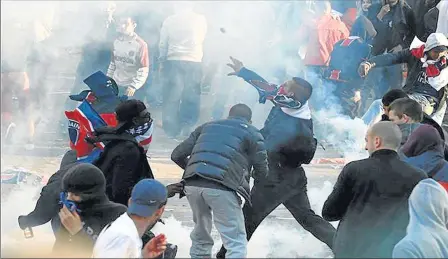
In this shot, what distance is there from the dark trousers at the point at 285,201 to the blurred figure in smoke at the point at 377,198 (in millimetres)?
1374

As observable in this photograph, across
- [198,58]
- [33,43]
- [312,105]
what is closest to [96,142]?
[33,43]

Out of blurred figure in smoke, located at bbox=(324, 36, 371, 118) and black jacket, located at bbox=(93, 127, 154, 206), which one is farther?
blurred figure in smoke, located at bbox=(324, 36, 371, 118)

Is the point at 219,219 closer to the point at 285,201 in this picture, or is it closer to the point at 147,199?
the point at 285,201

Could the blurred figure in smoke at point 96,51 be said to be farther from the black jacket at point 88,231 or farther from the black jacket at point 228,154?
the black jacket at point 88,231

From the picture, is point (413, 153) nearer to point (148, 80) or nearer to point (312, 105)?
point (312, 105)

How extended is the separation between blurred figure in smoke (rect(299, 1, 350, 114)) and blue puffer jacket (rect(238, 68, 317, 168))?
8.07 ft

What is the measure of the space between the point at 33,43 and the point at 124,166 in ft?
9.26

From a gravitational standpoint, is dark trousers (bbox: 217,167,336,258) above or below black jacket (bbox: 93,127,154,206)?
below

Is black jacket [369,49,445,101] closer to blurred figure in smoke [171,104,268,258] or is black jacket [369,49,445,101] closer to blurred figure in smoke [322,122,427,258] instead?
blurred figure in smoke [171,104,268,258]

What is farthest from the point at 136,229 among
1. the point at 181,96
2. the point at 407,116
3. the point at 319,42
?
the point at 319,42

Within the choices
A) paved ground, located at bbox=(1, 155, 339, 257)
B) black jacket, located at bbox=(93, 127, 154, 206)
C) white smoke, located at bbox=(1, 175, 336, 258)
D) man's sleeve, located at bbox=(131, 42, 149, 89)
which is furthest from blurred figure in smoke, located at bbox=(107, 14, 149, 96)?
black jacket, located at bbox=(93, 127, 154, 206)

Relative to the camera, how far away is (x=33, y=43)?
7520 mm

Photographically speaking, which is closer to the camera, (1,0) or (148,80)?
(1,0)

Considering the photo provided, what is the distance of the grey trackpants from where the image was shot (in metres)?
5.50
